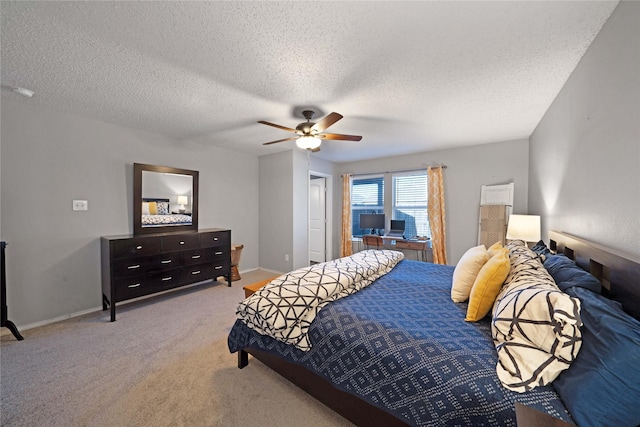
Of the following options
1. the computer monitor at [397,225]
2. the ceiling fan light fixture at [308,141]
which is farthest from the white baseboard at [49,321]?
the computer monitor at [397,225]

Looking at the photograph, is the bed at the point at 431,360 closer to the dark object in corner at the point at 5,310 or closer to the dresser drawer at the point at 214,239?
the dresser drawer at the point at 214,239

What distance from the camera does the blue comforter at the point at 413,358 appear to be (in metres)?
0.96

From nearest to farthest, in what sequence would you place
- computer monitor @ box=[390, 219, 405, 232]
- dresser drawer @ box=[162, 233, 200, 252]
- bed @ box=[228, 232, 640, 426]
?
bed @ box=[228, 232, 640, 426]
dresser drawer @ box=[162, 233, 200, 252]
computer monitor @ box=[390, 219, 405, 232]

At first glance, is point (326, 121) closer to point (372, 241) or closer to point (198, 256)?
point (198, 256)

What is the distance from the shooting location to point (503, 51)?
1651 millimetres

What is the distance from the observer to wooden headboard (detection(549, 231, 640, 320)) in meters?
0.97

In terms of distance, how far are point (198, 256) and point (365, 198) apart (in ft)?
11.5

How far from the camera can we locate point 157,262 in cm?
307

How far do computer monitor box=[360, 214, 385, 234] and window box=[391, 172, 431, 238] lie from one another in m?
0.29

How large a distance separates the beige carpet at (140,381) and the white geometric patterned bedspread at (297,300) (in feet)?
1.46

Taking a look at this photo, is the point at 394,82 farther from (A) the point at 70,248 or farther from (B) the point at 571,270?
(A) the point at 70,248

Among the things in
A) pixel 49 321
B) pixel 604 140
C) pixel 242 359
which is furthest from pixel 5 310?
pixel 604 140

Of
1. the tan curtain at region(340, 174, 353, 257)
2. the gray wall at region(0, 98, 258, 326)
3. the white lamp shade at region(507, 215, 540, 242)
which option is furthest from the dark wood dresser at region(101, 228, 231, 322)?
the white lamp shade at region(507, 215, 540, 242)

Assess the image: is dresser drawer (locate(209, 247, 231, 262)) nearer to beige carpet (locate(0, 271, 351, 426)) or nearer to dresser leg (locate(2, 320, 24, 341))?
beige carpet (locate(0, 271, 351, 426))
